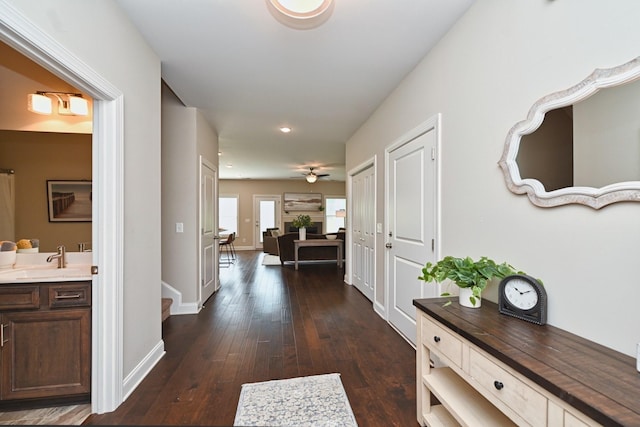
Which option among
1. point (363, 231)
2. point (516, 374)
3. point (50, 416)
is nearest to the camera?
point (516, 374)

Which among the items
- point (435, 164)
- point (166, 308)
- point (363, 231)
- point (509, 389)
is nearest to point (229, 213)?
point (363, 231)

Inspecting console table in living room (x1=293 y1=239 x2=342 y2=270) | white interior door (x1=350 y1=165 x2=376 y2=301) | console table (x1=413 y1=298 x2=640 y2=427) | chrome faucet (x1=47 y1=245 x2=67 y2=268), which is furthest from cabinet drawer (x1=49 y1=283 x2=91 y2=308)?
console table in living room (x1=293 y1=239 x2=342 y2=270)

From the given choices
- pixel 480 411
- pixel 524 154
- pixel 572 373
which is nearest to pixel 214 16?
pixel 524 154

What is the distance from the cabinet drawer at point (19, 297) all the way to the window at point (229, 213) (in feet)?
27.3

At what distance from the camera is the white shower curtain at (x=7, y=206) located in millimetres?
2393

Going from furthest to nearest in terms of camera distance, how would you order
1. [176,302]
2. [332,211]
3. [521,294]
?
[332,211] → [176,302] → [521,294]

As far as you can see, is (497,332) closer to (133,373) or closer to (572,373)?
(572,373)

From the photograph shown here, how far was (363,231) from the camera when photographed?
4203mm

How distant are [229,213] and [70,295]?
8.44 m

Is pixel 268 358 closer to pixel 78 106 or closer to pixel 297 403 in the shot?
pixel 297 403

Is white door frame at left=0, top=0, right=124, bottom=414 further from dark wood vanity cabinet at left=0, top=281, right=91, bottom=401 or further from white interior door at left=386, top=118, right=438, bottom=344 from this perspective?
white interior door at left=386, top=118, right=438, bottom=344

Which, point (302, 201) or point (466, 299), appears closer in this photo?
point (466, 299)

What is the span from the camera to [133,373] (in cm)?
189

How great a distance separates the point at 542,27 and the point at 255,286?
4.57 m
